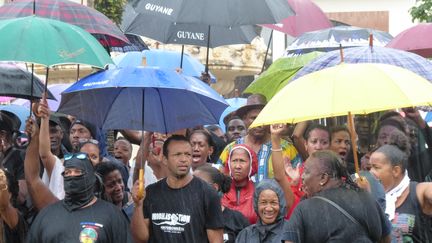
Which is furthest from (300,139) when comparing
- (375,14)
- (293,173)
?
(375,14)

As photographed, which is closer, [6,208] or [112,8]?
[6,208]

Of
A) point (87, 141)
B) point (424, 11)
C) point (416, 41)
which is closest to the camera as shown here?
point (87, 141)

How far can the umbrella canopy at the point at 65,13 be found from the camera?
1018cm

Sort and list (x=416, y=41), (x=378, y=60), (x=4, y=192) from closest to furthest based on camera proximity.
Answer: (x=4, y=192) < (x=378, y=60) < (x=416, y=41)

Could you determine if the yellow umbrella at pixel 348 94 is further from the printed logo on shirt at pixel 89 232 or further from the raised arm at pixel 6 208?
the raised arm at pixel 6 208

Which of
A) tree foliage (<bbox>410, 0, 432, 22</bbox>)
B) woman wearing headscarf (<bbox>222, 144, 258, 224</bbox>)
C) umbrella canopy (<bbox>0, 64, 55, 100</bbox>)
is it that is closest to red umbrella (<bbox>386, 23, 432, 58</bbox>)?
woman wearing headscarf (<bbox>222, 144, 258, 224</bbox>)

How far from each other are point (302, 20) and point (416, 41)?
170cm

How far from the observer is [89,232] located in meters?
8.41

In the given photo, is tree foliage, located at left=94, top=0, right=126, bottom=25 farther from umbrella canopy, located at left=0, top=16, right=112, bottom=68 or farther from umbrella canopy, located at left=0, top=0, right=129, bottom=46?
umbrella canopy, located at left=0, top=16, right=112, bottom=68

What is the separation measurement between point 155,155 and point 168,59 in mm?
3001

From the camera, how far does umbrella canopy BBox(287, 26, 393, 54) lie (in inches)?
458

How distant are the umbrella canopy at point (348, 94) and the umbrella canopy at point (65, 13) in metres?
2.88

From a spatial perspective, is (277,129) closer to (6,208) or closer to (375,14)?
(6,208)

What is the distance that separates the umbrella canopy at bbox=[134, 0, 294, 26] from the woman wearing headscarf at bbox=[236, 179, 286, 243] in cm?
160
